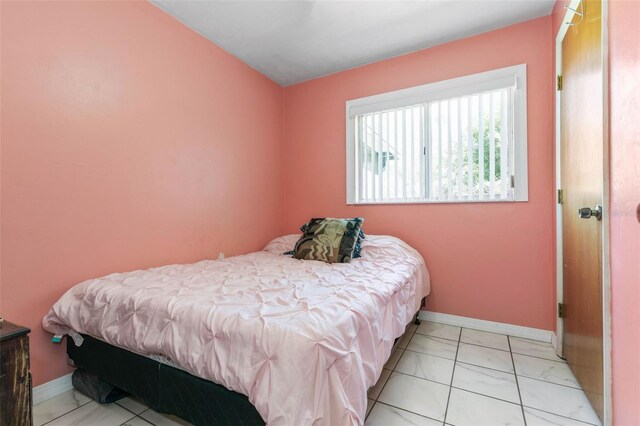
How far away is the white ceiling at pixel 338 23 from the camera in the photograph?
2074 mm

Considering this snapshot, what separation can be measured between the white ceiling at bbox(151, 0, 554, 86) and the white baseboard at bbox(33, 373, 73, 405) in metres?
2.57

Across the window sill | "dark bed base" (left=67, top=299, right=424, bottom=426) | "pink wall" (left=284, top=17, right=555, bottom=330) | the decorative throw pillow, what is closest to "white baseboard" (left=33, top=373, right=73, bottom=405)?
"dark bed base" (left=67, top=299, right=424, bottom=426)

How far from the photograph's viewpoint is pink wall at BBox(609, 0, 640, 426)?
946mm

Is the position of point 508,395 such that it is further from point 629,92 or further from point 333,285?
point 629,92

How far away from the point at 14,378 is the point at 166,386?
0.47 m

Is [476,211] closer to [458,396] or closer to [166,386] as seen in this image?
[458,396]

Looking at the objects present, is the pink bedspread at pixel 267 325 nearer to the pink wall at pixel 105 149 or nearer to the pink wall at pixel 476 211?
the pink wall at pixel 105 149

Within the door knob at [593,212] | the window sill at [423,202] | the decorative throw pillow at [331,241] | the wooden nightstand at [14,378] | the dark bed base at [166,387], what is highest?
the window sill at [423,202]

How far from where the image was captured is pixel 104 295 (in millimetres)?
1403

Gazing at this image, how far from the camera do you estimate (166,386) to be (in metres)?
1.15

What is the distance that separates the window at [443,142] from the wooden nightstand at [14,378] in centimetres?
253

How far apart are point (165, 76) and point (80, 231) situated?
1276 mm

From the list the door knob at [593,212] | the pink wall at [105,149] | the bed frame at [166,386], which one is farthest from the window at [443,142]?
the bed frame at [166,386]

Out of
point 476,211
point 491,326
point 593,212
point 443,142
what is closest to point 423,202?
point 476,211
